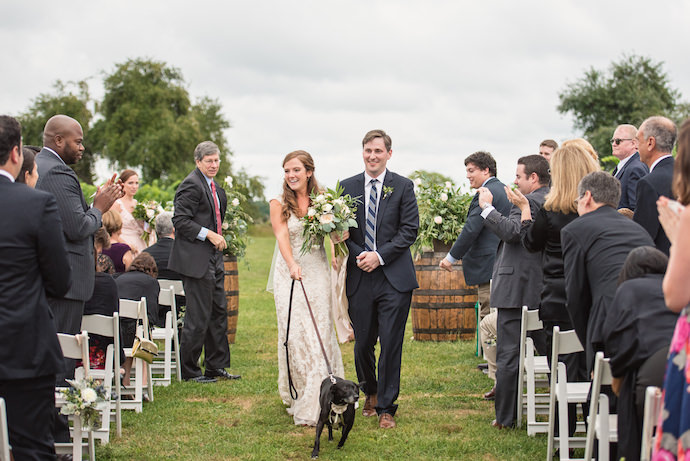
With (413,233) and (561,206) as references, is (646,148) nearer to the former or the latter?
(561,206)

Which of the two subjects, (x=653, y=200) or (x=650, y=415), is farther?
(x=653, y=200)

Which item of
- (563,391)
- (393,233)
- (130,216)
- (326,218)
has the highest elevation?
(130,216)

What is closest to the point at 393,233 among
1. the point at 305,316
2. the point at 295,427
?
the point at 305,316

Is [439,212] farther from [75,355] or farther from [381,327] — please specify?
[75,355]

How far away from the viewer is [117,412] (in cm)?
654

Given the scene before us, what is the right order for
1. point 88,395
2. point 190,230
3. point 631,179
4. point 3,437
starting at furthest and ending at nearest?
point 190,230, point 631,179, point 88,395, point 3,437

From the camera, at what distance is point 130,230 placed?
1116 cm

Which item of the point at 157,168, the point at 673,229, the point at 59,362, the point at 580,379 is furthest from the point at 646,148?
the point at 157,168

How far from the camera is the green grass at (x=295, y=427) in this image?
6.05 metres

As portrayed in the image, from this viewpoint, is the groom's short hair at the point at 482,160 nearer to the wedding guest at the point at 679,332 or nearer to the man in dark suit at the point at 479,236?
the man in dark suit at the point at 479,236

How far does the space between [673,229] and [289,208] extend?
4304 mm

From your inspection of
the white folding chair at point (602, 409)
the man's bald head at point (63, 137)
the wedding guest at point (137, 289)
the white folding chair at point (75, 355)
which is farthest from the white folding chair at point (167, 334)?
the white folding chair at point (602, 409)

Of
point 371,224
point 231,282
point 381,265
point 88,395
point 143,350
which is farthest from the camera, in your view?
point 231,282

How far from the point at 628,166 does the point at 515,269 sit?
173cm
